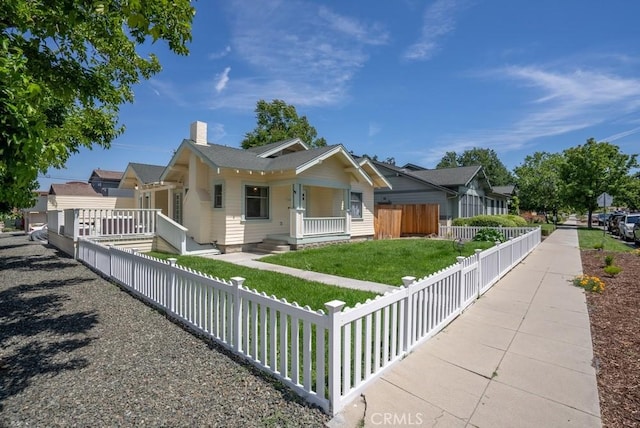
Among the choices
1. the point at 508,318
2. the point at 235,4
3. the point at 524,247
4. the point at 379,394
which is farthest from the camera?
the point at 524,247

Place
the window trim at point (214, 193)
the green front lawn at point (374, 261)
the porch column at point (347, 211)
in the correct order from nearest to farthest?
the green front lawn at point (374, 261) → the window trim at point (214, 193) → the porch column at point (347, 211)

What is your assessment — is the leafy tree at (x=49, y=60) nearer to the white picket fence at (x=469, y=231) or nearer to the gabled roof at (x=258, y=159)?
the gabled roof at (x=258, y=159)

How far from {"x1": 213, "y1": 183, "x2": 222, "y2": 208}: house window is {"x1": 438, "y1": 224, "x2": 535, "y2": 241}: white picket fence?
1164 centimetres

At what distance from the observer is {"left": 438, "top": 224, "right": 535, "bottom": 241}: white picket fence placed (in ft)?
52.3

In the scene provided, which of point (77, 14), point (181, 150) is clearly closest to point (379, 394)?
point (77, 14)

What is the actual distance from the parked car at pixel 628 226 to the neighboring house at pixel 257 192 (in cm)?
1733

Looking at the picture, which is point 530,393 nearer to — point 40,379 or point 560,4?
point 40,379

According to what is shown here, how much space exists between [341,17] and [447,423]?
417 inches

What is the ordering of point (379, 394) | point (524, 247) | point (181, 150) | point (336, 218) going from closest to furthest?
1. point (379, 394)
2. point (524, 247)
3. point (181, 150)
4. point (336, 218)

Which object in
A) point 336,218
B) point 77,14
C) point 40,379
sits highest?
point 77,14

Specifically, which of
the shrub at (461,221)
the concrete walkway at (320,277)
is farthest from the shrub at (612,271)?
the shrub at (461,221)

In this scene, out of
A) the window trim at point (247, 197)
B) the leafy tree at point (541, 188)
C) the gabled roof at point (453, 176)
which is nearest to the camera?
the window trim at point (247, 197)

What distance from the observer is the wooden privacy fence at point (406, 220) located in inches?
744

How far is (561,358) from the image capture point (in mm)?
3727
